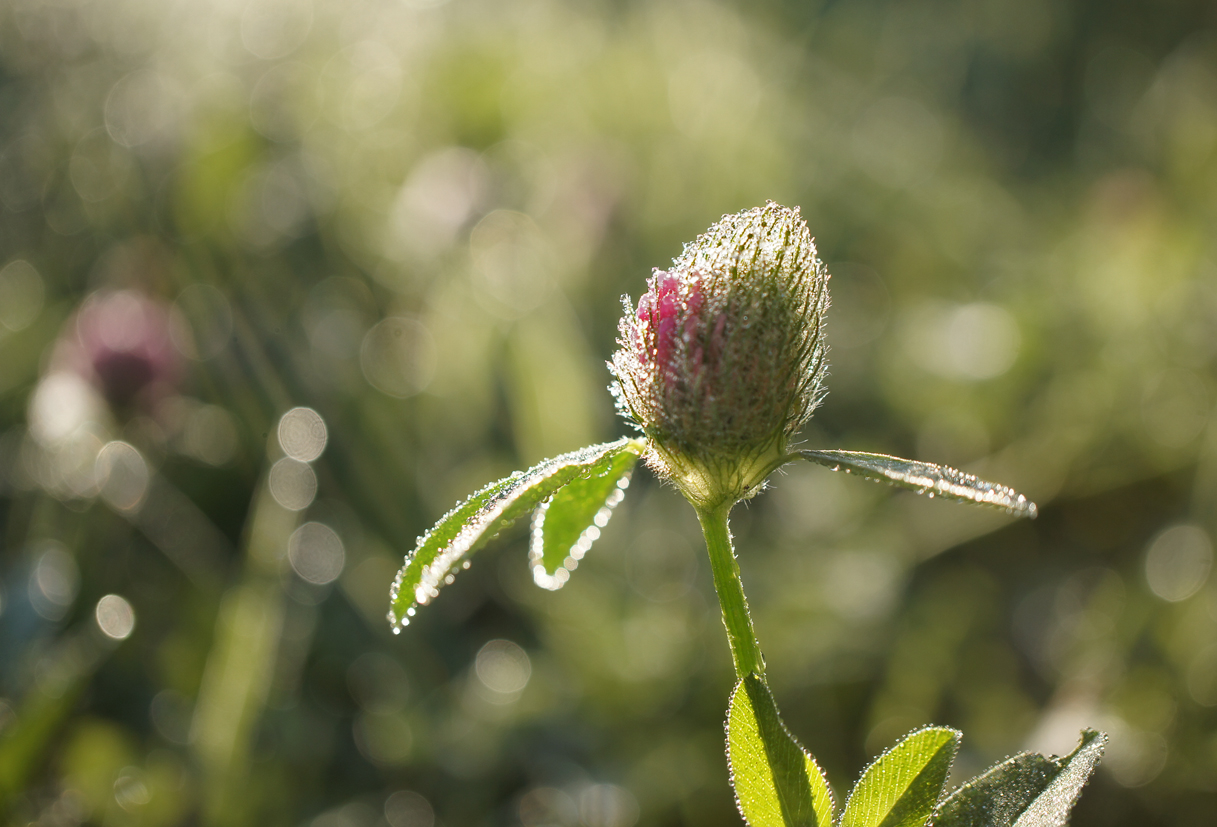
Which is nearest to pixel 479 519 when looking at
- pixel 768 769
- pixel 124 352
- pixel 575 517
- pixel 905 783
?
pixel 575 517

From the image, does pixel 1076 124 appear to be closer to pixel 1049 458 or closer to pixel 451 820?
pixel 1049 458

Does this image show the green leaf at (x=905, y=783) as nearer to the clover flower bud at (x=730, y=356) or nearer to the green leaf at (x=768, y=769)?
the green leaf at (x=768, y=769)

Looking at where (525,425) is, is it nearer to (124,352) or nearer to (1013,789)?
(124,352)

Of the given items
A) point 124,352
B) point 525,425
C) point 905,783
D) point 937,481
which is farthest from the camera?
point 525,425

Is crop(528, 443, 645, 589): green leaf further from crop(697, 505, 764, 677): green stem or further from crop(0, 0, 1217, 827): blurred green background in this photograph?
crop(0, 0, 1217, 827): blurred green background

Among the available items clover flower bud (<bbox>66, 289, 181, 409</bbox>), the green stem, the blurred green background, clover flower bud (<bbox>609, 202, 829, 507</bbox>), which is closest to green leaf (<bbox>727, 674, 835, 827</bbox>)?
the green stem

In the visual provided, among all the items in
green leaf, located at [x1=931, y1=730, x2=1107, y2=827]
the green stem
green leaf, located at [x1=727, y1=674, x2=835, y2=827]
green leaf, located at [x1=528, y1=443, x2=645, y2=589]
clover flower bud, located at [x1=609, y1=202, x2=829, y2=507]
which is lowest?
green leaf, located at [x1=931, y1=730, x2=1107, y2=827]

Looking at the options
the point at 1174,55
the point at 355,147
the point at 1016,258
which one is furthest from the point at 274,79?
the point at 1174,55
